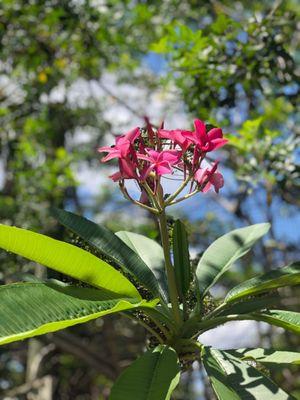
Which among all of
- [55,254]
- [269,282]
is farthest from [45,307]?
[269,282]

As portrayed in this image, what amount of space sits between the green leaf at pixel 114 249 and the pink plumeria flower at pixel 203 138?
0.37 meters

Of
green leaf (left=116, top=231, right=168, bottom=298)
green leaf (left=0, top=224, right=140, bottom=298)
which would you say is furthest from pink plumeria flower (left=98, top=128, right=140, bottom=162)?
green leaf (left=116, top=231, right=168, bottom=298)

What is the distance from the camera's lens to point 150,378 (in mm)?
1240

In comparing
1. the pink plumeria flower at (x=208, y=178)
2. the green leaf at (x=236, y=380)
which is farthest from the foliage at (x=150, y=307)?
the pink plumeria flower at (x=208, y=178)

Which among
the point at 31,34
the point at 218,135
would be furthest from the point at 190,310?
the point at 31,34

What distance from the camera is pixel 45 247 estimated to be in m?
1.28

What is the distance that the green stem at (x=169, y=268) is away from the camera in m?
1.39

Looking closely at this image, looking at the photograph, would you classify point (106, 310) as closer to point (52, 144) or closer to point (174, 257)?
point (174, 257)

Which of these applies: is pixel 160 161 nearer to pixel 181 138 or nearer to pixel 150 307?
pixel 181 138

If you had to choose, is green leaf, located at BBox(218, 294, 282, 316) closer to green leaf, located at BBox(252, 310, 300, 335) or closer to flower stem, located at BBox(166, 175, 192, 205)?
green leaf, located at BBox(252, 310, 300, 335)

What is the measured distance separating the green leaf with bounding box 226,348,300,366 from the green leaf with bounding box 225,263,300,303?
158 mm

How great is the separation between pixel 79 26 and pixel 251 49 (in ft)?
4.49

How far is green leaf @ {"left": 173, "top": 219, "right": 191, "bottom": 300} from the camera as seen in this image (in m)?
1.53

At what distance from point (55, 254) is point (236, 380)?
489mm
